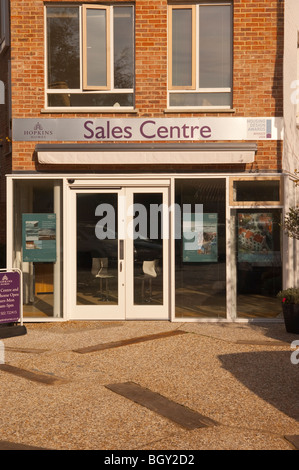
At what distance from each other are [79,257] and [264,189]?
3648 millimetres

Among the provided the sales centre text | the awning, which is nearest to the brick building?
the sales centre text

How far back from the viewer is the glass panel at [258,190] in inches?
463

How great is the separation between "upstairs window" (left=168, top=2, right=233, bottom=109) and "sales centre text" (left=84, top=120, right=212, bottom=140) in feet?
1.50

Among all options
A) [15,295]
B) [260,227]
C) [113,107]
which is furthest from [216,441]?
[113,107]

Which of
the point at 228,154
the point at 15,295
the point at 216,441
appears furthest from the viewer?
the point at 228,154

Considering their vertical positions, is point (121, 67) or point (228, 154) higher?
point (121, 67)

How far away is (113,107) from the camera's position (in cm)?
1180

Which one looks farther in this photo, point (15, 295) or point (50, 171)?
point (50, 171)

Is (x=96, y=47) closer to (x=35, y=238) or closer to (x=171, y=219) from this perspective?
(x=171, y=219)

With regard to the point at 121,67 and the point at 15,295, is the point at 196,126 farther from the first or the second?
the point at 15,295

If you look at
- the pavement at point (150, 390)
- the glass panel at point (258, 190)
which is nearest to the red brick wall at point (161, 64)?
the glass panel at point (258, 190)

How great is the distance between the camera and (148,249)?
39.1 ft

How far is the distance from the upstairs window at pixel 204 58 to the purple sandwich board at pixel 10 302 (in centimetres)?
427

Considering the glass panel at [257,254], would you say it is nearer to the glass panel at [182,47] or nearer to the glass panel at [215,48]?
the glass panel at [215,48]
